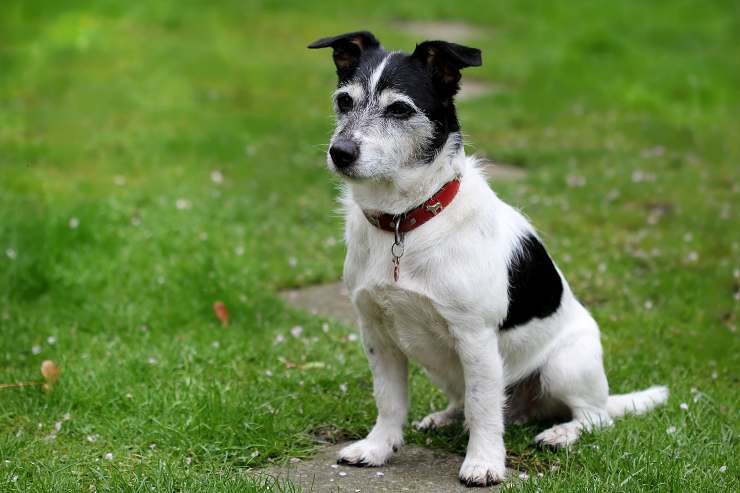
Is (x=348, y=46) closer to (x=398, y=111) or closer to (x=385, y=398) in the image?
(x=398, y=111)

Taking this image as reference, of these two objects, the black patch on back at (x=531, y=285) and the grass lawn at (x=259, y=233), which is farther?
the grass lawn at (x=259, y=233)

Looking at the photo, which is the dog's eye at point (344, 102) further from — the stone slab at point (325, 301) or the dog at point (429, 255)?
the stone slab at point (325, 301)

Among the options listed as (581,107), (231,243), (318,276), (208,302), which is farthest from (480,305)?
(581,107)

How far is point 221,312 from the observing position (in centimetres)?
586

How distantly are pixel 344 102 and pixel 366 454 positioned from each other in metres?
1.51

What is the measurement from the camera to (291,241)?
734 cm

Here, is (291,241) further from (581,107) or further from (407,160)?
(581,107)

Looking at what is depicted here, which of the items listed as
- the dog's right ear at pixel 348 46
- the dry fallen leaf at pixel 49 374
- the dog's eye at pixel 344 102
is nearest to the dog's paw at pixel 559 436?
the dog's eye at pixel 344 102

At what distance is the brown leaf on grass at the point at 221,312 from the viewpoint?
5.82m

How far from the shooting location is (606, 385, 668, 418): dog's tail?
4.66 metres

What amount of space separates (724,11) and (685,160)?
8.36 metres

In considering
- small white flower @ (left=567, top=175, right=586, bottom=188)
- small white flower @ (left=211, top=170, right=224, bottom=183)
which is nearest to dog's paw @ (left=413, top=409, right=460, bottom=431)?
small white flower @ (left=211, top=170, right=224, bottom=183)

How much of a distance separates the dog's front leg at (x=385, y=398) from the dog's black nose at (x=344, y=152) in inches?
31.9

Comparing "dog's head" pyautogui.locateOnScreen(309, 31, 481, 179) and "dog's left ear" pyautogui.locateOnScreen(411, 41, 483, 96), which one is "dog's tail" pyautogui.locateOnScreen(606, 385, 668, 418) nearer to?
"dog's head" pyautogui.locateOnScreen(309, 31, 481, 179)
